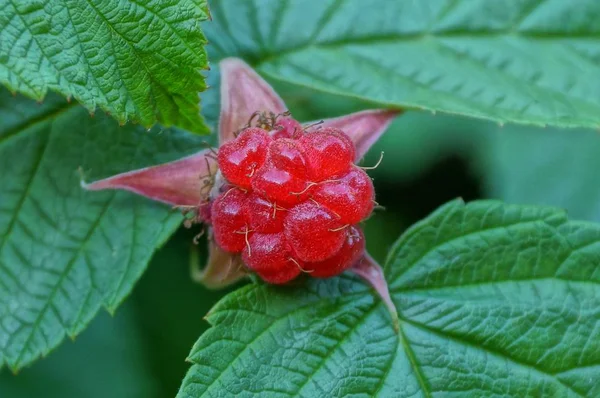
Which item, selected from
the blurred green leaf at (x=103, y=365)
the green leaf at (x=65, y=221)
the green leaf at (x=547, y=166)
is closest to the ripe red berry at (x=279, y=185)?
the green leaf at (x=65, y=221)

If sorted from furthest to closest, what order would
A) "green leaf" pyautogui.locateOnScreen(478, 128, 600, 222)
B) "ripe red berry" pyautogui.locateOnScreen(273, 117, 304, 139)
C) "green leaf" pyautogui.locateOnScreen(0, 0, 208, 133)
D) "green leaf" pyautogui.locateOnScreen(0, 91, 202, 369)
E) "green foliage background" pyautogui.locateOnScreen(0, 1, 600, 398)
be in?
"green leaf" pyautogui.locateOnScreen(478, 128, 600, 222)
"green foliage background" pyautogui.locateOnScreen(0, 1, 600, 398)
"green leaf" pyautogui.locateOnScreen(0, 91, 202, 369)
"ripe red berry" pyautogui.locateOnScreen(273, 117, 304, 139)
"green leaf" pyautogui.locateOnScreen(0, 0, 208, 133)

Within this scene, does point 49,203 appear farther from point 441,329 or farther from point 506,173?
point 506,173

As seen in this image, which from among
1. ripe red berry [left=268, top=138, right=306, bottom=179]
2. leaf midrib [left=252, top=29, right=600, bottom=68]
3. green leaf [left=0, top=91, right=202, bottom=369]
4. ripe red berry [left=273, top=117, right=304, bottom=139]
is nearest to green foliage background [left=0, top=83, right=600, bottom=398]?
leaf midrib [left=252, top=29, right=600, bottom=68]

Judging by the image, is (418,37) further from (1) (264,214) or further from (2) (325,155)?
(1) (264,214)

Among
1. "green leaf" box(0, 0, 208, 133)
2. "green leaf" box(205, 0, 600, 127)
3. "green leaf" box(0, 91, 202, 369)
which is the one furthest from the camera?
"green leaf" box(205, 0, 600, 127)

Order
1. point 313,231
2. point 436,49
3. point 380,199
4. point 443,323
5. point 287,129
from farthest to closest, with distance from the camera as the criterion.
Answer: point 380,199, point 436,49, point 443,323, point 287,129, point 313,231

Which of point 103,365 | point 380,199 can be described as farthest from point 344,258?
point 103,365

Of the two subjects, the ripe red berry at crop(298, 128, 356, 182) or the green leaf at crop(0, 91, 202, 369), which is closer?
the ripe red berry at crop(298, 128, 356, 182)

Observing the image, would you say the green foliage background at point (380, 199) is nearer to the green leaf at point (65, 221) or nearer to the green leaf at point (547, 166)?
the green leaf at point (547, 166)

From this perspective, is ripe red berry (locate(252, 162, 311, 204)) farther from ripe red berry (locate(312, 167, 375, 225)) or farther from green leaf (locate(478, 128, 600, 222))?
green leaf (locate(478, 128, 600, 222))
